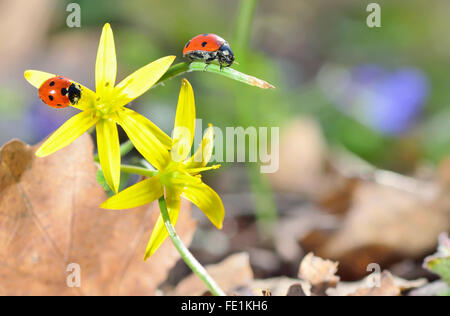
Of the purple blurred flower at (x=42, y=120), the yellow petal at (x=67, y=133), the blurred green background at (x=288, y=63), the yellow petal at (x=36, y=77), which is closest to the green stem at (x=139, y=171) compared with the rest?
the yellow petal at (x=67, y=133)

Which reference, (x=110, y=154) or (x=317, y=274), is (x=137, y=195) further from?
(x=317, y=274)

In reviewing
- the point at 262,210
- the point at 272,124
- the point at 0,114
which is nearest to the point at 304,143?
the point at 272,124

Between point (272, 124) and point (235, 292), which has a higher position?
point (272, 124)

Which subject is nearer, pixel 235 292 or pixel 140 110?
pixel 235 292

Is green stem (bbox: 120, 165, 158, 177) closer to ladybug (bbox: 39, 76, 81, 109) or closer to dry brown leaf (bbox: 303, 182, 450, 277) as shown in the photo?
ladybug (bbox: 39, 76, 81, 109)

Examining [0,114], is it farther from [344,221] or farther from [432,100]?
[432,100]

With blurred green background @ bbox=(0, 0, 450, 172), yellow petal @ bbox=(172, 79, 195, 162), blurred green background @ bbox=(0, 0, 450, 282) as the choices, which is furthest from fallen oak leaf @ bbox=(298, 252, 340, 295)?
blurred green background @ bbox=(0, 0, 450, 172)
